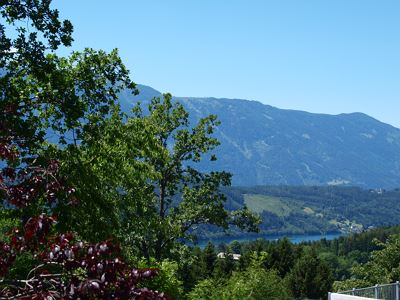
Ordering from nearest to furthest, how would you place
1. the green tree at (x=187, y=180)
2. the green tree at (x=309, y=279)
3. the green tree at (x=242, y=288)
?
the green tree at (x=242, y=288)
the green tree at (x=187, y=180)
the green tree at (x=309, y=279)

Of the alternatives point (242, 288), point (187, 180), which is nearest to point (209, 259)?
point (187, 180)

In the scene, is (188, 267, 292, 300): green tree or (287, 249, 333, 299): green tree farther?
(287, 249, 333, 299): green tree

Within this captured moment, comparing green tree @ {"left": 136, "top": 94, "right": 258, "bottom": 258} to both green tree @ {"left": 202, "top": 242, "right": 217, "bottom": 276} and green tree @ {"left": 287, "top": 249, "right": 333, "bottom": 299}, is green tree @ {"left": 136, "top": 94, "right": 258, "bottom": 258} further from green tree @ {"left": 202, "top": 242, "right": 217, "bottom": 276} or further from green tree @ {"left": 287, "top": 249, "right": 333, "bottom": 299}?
green tree @ {"left": 202, "top": 242, "right": 217, "bottom": 276}

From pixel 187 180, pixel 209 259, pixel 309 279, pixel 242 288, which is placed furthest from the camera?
pixel 209 259

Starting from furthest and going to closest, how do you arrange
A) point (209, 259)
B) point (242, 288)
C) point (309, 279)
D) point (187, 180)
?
point (209, 259) < point (309, 279) < point (187, 180) < point (242, 288)

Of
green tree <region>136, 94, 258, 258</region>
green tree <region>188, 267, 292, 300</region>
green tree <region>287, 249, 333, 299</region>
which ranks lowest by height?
green tree <region>287, 249, 333, 299</region>

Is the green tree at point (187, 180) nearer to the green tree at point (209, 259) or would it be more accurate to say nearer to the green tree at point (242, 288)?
the green tree at point (242, 288)

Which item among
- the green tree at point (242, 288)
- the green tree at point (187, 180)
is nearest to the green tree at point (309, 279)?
the green tree at point (187, 180)

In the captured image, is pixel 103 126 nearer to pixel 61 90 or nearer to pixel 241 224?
Result: pixel 61 90

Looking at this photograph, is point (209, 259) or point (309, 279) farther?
point (209, 259)

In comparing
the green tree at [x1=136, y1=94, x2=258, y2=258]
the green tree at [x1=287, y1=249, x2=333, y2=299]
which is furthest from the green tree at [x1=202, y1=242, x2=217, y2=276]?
the green tree at [x1=136, y1=94, x2=258, y2=258]

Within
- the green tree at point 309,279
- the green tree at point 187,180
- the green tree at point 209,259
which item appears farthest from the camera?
the green tree at point 209,259

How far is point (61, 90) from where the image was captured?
1561 centimetres

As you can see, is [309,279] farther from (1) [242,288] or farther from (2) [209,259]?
(1) [242,288]
